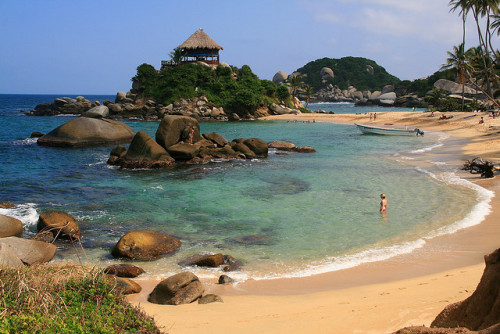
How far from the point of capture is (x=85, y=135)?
109 ft

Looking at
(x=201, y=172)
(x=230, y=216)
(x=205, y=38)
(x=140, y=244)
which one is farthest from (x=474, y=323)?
(x=205, y=38)

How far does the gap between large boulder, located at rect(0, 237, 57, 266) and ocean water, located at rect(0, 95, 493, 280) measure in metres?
0.81

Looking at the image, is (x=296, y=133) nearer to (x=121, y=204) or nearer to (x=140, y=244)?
(x=121, y=204)

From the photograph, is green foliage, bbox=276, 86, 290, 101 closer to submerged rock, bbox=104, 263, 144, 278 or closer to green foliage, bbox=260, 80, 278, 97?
green foliage, bbox=260, 80, 278, 97

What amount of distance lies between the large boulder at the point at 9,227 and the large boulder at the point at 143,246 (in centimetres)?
305

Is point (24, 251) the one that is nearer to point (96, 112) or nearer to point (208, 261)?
point (208, 261)

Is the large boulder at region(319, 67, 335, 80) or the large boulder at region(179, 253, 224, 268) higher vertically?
the large boulder at region(319, 67, 335, 80)

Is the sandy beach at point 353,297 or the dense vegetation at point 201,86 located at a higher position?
the dense vegetation at point 201,86

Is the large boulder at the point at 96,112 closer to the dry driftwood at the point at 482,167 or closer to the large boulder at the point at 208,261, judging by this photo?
the dry driftwood at the point at 482,167

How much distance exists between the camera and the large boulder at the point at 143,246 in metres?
10.8

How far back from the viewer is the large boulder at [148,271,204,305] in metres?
8.08

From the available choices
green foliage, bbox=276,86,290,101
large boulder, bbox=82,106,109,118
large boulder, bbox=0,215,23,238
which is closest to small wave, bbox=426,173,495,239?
large boulder, bbox=0,215,23,238

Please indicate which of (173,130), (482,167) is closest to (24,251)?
(173,130)

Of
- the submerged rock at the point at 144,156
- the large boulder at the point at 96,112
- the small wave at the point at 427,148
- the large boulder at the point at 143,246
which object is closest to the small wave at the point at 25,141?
the submerged rock at the point at 144,156
